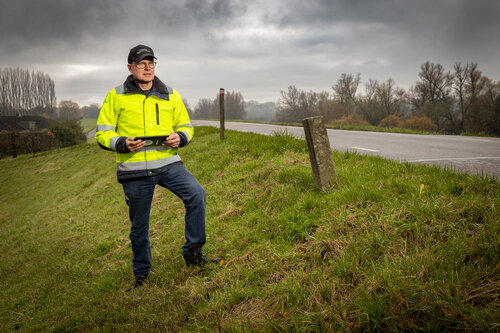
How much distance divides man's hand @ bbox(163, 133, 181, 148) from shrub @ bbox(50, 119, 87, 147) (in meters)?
50.7

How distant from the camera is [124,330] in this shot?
2.64m

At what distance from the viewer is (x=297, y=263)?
108 inches

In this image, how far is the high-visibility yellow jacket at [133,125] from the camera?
2.87m

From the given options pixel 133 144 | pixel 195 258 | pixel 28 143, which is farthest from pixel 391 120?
pixel 28 143

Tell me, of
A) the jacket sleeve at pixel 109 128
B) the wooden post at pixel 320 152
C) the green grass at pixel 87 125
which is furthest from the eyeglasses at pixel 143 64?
the green grass at pixel 87 125

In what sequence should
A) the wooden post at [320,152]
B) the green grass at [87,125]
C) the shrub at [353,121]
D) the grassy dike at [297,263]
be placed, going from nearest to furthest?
the grassy dike at [297,263]
the wooden post at [320,152]
the shrub at [353,121]
the green grass at [87,125]

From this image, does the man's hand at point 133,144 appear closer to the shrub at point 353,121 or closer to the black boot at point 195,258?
the black boot at point 195,258

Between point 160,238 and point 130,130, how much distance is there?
2.45 m

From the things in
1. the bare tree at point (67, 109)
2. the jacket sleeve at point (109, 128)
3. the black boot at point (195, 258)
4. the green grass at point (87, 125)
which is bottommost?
the black boot at point (195, 258)

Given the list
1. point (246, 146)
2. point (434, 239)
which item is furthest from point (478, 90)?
point (434, 239)

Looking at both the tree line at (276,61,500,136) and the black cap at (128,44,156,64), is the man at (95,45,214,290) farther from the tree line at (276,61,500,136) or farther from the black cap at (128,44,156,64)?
the tree line at (276,61,500,136)

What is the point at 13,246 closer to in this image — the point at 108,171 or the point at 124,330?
the point at 108,171

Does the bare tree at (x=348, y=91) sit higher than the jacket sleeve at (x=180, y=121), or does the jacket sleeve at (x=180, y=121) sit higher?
the bare tree at (x=348, y=91)

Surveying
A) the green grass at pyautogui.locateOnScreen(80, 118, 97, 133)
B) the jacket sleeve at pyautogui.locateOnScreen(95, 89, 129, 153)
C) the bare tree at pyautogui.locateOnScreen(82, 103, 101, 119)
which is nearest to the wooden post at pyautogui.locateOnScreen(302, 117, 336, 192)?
the jacket sleeve at pyautogui.locateOnScreen(95, 89, 129, 153)
